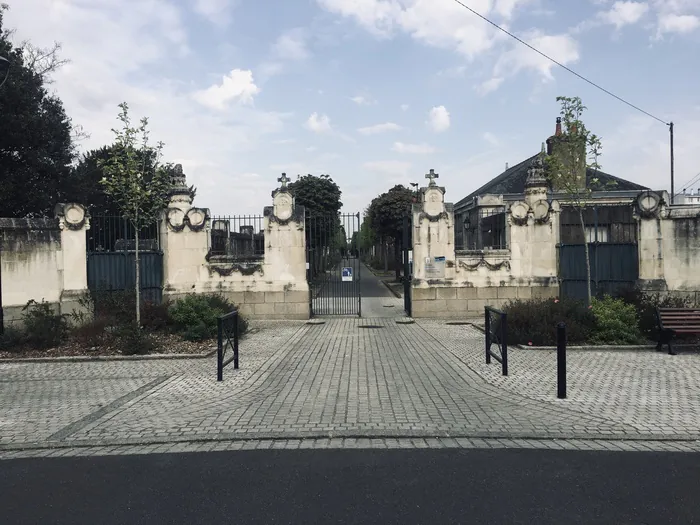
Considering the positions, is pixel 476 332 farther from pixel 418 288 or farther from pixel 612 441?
pixel 612 441

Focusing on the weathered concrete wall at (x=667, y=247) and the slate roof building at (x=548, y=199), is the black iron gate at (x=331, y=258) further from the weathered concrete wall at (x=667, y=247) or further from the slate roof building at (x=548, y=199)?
the weathered concrete wall at (x=667, y=247)

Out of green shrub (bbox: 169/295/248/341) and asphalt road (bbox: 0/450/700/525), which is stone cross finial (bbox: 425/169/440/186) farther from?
asphalt road (bbox: 0/450/700/525)

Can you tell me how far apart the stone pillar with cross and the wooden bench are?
6413mm

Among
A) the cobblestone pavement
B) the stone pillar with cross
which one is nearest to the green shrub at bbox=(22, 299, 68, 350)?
the cobblestone pavement

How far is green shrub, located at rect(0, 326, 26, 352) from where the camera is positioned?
35.8 feet

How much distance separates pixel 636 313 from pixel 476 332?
3511 mm

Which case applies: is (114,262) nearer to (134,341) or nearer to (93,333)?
(93,333)

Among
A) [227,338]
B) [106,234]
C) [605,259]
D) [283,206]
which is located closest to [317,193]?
[283,206]

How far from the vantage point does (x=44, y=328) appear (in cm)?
1097

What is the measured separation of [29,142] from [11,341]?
22.2 meters

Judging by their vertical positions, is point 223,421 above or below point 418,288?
below

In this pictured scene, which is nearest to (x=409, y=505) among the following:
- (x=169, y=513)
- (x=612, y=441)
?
(x=169, y=513)

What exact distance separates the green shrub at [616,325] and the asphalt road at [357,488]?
6259 mm

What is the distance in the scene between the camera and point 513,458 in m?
5.04
